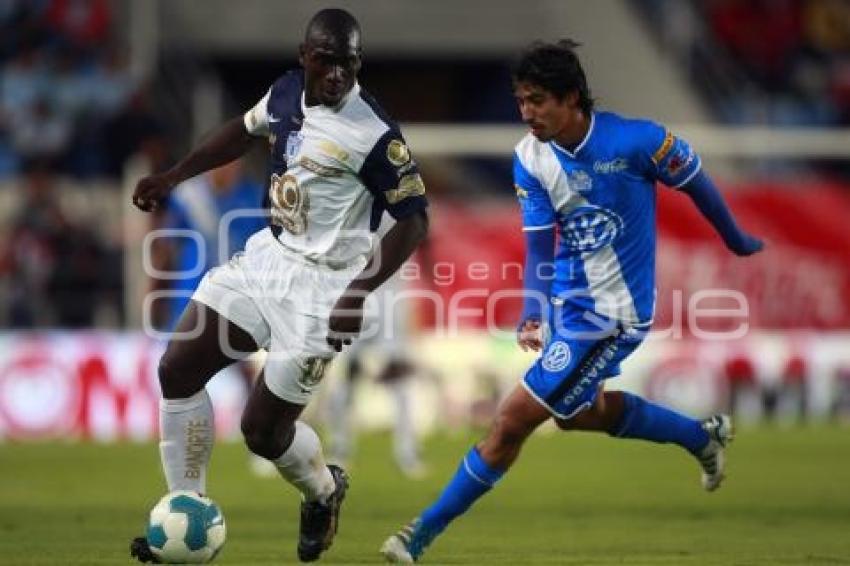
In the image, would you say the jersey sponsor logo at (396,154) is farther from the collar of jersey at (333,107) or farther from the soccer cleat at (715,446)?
the soccer cleat at (715,446)

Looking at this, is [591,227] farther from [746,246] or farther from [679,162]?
[746,246]

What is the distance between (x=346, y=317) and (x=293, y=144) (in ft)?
2.81

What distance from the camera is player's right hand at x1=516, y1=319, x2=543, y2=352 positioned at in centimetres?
876

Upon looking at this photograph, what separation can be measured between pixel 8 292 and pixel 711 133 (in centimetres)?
781

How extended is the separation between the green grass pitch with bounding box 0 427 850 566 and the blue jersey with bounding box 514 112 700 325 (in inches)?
48.5

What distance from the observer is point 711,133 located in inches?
851

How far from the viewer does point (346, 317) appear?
25.7 ft

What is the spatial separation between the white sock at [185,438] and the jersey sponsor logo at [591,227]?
1885mm

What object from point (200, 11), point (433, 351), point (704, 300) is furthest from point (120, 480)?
point (200, 11)

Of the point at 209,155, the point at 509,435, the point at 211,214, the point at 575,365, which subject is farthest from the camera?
the point at 211,214

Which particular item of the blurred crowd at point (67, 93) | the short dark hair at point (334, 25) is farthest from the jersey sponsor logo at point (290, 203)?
the blurred crowd at point (67, 93)

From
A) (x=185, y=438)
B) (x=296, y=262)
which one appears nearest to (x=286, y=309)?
(x=296, y=262)

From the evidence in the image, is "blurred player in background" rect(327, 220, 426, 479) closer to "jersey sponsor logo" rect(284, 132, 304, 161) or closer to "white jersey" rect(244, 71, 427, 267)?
"white jersey" rect(244, 71, 427, 267)

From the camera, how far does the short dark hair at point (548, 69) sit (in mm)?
8516
